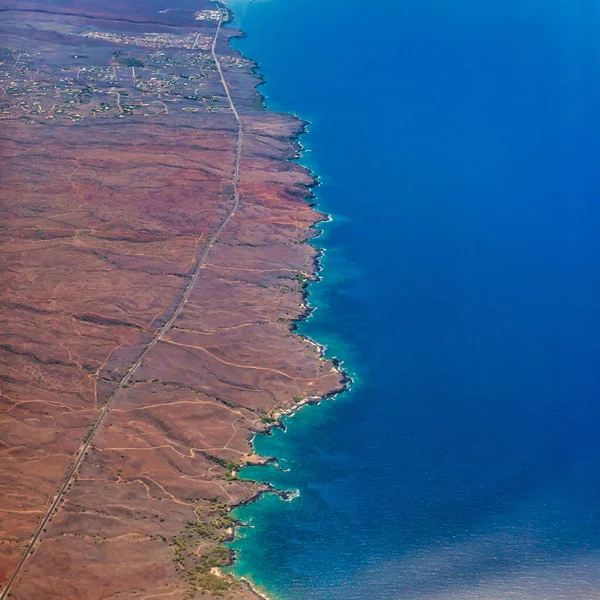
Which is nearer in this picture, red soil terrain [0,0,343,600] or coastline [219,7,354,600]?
red soil terrain [0,0,343,600]

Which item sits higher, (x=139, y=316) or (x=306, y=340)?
(x=139, y=316)

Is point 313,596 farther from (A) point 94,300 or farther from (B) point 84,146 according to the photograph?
(B) point 84,146

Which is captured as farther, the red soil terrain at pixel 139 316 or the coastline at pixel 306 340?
the coastline at pixel 306 340

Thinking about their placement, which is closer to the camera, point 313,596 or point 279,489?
point 313,596

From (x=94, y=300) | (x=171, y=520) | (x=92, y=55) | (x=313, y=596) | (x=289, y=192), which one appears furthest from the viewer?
(x=92, y=55)

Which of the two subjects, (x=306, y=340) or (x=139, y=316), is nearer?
(x=306, y=340)

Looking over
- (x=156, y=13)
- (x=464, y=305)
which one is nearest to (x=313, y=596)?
(x=464, y=305)

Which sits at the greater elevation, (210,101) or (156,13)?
(156,13)

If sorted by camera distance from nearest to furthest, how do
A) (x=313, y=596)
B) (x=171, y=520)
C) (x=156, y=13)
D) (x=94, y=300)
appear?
(x=313, y=596) → (x=171, y=520) → (x=94, y=300) → (x=156, y=13)
